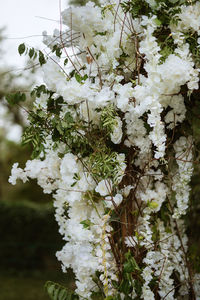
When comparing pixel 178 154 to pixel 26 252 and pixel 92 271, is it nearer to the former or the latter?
pixel 92 271

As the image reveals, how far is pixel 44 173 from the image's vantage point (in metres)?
2.04

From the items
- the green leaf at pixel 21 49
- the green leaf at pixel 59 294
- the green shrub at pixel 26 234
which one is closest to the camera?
the green leaf at pixel 21 49

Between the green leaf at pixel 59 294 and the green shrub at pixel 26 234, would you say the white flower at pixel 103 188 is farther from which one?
the green shrub at pixel 26 234

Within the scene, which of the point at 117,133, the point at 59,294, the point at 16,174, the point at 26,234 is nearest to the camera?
the point at 117,133

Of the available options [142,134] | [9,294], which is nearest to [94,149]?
[142,134]

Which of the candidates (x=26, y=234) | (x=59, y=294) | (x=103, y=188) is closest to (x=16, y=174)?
(x=103, y=188)

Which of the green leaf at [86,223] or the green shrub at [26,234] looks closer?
the green leaf at [86,223]

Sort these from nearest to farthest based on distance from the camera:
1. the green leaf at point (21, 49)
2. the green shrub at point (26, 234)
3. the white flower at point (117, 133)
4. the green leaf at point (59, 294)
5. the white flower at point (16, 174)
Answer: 1. the white flower at point (117, 133)
2. the green leaf at point (21, 49)
3. the green leaf at point (59, 294)
4. the white flower at point (16, 174)
5. the green shrub at point (26, 234)

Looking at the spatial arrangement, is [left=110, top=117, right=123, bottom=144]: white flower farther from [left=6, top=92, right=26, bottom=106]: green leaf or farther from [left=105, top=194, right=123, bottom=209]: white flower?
[left=6, top=92, right=26, bottom=106]: green leaf

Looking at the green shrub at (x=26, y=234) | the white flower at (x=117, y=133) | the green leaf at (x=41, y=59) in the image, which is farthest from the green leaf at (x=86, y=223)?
the green shrub at (x=26, y=234)

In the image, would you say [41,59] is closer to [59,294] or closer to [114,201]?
[114,201]

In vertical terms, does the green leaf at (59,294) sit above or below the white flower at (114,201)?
below

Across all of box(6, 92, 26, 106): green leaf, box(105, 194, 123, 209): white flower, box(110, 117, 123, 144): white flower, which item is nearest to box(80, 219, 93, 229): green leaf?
box(105, 194, 123, 209): white flower

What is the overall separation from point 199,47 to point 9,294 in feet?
21.1
